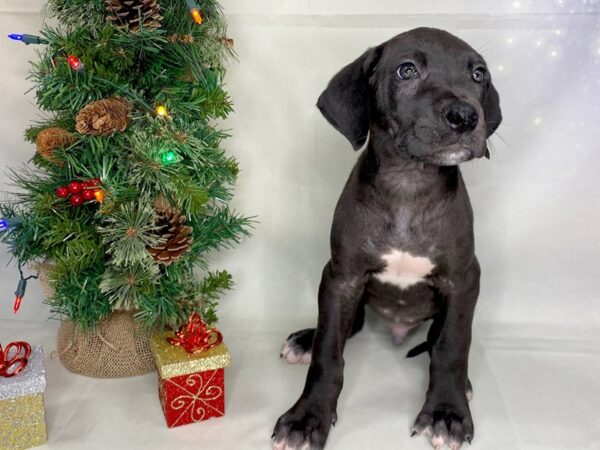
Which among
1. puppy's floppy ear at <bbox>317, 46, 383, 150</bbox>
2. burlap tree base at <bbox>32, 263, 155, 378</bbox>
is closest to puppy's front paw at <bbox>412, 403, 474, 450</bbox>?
puppy's floppy ear at <bbox>317, 46, 383, 150</bbox>

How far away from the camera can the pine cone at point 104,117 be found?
2426 mm

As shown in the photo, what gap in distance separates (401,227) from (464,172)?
97 cm

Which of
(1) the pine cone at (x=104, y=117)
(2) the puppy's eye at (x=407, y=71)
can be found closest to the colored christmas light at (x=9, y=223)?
(1) the pine cone at (x=104, y=117)

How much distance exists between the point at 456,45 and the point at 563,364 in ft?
4.55

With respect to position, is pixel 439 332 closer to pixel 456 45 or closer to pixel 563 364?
pixel 563 364

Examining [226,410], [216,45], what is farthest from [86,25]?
[226,410]

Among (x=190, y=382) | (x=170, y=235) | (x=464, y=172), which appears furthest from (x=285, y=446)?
(x=464, y=172)

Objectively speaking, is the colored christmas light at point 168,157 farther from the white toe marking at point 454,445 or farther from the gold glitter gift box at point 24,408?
the white toe marking at point 454,445

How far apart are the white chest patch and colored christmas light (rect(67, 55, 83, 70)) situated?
1.14 m

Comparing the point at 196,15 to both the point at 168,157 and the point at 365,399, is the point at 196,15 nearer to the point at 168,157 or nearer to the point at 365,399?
the point at 168,157

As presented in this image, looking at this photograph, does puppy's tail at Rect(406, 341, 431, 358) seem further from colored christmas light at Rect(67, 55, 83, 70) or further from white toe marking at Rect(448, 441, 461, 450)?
colored christmas light at Rect(67, 55, 83, 70)

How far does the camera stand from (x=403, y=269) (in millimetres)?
2613

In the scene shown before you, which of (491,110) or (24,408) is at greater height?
(491,110)

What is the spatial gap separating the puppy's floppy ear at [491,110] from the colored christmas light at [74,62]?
51.0 inches
